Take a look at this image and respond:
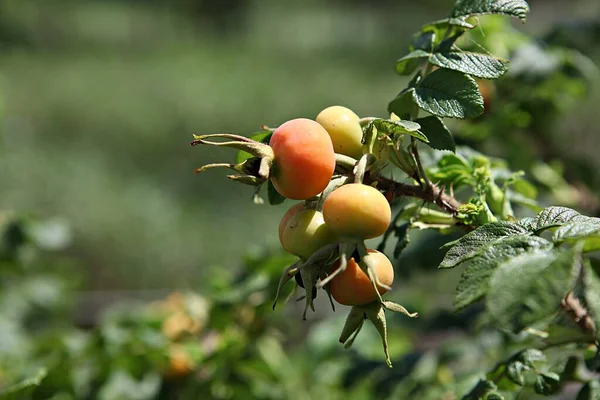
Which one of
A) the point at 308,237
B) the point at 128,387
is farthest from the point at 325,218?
the point at 128,387

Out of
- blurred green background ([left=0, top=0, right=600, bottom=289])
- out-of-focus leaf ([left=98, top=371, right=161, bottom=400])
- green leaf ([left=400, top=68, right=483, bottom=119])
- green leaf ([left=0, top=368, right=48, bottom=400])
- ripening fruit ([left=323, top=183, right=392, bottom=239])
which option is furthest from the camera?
blurred green background ([left=0, top=0, right=600, bottom=289])

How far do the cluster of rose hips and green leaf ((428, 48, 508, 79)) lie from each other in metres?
0.14

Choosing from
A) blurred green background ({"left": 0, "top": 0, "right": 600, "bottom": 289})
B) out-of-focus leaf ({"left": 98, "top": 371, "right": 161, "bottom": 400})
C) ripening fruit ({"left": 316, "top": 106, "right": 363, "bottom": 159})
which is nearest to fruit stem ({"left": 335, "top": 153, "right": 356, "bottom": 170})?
ripening fruit ({"left": 316, "top": 106, "right": 363, "bottom": 159})

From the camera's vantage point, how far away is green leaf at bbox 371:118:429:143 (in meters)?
0.57

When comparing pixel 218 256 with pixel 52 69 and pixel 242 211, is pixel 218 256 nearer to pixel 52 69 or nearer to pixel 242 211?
pixel 242 211

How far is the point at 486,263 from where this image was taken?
0.49 metres

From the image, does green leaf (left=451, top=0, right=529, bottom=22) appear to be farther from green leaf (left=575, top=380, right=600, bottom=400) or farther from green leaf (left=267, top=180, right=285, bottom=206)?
green leaf (left=575, top=380, right=600, bottom=400)

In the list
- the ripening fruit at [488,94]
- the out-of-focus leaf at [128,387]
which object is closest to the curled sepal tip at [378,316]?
the out-of-focus leaf at [128,387]

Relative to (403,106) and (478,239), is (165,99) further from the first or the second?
(478,239)

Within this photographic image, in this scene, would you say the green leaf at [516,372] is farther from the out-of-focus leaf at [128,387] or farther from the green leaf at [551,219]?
the out-of-focus leaf at [128,387]

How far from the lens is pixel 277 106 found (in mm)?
5859

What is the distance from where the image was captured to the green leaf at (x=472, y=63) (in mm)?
642

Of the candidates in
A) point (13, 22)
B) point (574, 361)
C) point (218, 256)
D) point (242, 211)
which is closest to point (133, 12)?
point (13, 22)

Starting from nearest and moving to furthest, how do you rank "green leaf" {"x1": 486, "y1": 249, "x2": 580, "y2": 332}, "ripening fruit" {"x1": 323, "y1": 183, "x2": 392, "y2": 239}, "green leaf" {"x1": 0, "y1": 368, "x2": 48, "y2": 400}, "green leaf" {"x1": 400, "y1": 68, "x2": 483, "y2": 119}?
"green leaf" {"x1": 486, "y1": 249, "x2": 580, "y2": 332}
"ripening fruit" {"x1": 323, "y1": 183, "x2": 392, "y2": 239}
"green leaf" {"x1": 400, "y1": 68, "x2": 483, "y2": 119}
"green leaf" {"x1": 0, "y1": 368, "x2": 48, "y2": 400}
